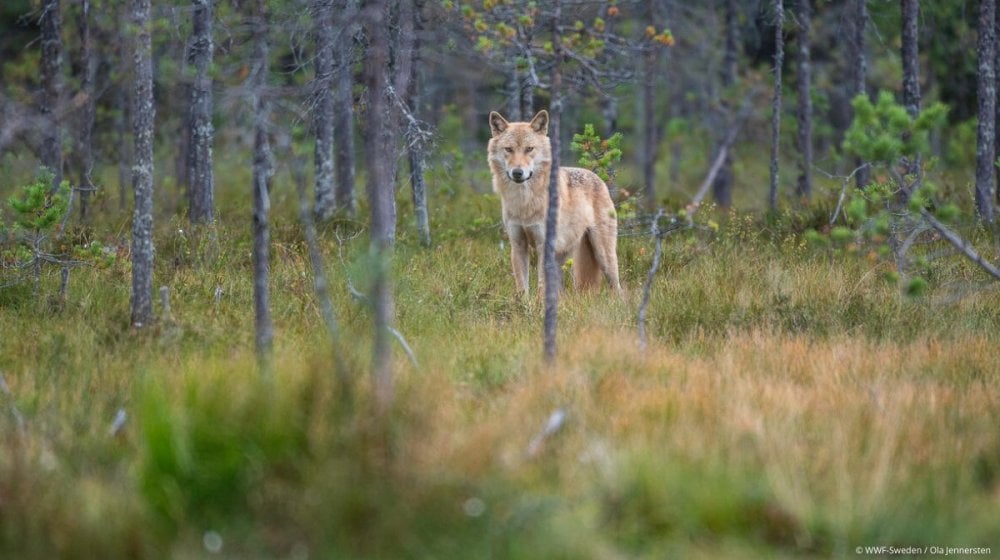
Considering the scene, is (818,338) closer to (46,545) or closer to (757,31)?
(46,545)

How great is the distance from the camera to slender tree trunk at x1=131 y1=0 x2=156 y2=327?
6562 millimetres

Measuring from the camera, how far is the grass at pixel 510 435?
13.6ft

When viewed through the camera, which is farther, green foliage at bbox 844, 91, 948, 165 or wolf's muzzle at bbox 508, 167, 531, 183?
wolf's muzzle at bbox 508, 167, 531, 183

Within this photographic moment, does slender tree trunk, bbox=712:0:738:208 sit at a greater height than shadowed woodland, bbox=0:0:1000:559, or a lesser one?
greater

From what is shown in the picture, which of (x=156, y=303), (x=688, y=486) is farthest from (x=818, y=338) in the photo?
(x=156, y=303)

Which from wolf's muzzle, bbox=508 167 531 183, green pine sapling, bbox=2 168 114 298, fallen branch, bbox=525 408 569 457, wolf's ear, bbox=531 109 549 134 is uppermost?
wolf's ear, bbox=531 109 549 134

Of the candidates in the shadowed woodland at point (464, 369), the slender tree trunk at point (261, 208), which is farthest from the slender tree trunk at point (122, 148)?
the slender tree trunk at point (261, 208)

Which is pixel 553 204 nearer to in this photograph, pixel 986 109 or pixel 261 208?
pixel 261 208

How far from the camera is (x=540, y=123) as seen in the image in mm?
9344

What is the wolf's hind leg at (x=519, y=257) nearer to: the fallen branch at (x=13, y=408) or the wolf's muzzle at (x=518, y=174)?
the wolf's muzzle at (x=518, y=174)

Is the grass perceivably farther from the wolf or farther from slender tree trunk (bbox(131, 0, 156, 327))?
the wolf

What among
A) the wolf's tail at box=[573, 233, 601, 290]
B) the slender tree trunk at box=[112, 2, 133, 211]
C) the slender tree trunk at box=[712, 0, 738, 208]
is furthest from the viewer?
the slender tree trunk at box=[712, 0, 738, 208]

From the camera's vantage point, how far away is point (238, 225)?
1219cm

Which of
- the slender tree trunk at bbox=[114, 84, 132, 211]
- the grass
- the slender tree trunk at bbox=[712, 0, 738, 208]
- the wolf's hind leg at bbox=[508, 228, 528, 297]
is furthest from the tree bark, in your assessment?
the slender tree trunk at bbox=[114, 84, 132, 211]
